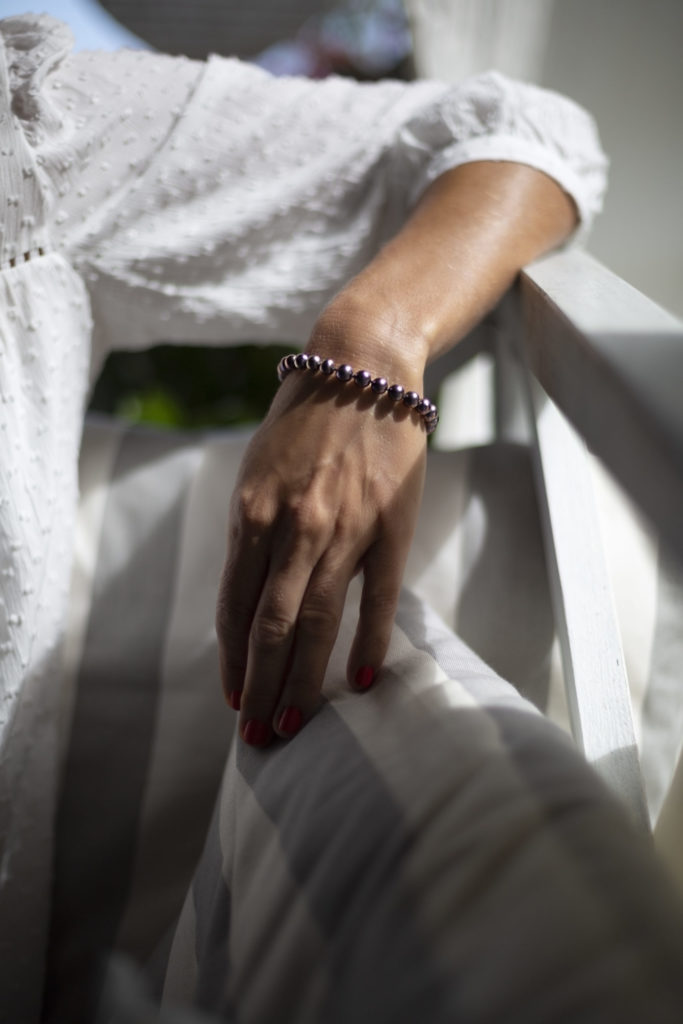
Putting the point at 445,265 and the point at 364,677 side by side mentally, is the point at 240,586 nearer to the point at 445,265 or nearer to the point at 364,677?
the point at 364,677

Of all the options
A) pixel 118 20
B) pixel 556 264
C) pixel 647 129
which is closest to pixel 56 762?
pixel 556 264

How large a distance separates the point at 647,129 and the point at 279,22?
3.14 ft

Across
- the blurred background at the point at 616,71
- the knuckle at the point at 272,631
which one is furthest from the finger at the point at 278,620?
the blurred background at the point at 616,71

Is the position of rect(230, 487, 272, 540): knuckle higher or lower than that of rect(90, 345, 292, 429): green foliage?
higher

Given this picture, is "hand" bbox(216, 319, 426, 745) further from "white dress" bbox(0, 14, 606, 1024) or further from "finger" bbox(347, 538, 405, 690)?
"white dress" bbox(0, 14, 606, 1024)

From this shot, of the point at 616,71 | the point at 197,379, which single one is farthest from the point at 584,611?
the point at 197,379

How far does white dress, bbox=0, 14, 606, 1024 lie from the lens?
1.57 feet

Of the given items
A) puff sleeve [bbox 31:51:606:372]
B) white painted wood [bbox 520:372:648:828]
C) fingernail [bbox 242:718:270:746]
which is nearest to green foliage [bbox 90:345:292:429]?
puff sleeve [bbox 31:51:606:372]

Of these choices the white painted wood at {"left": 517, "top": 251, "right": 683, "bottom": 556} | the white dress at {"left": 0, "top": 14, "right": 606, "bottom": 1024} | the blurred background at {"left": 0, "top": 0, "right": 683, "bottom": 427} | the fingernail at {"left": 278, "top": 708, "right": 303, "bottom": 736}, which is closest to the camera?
the white painted wood at {"left": 517, "top": 251, "right": 683, "bottom": 556}

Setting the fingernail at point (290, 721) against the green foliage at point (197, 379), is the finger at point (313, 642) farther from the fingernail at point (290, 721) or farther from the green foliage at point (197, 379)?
the green foliage at point (197, 379)

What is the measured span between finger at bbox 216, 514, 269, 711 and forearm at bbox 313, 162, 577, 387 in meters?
0.11

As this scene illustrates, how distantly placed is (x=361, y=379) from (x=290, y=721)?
0.18 m

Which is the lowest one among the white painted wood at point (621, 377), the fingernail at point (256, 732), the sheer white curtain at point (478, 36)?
the fingernail at point (256, 732)

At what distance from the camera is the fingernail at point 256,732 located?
358mm
